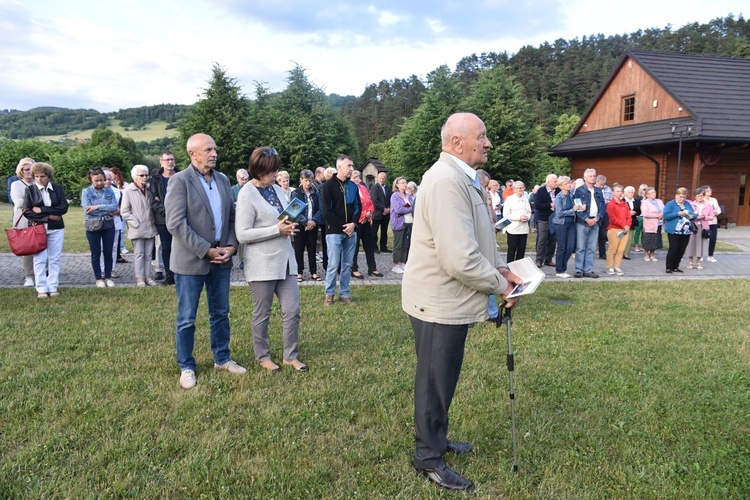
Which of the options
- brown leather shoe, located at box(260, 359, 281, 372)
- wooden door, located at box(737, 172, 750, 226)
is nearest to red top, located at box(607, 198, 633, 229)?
brown leather shoe, located at box(260, 359, 281, 372)

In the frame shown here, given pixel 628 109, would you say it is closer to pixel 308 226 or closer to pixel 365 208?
pixel 365 208

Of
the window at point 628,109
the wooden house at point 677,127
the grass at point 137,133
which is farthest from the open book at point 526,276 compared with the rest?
the grass at point 137,133

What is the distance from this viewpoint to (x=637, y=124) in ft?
85.0

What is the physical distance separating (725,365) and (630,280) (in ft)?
16.9

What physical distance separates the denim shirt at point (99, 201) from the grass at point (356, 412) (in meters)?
2.42

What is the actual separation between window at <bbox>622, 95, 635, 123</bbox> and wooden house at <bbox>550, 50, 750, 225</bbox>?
50mm

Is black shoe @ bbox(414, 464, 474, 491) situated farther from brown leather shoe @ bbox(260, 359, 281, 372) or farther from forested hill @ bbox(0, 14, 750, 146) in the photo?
forested hill @ bbox(0, 14, 750, 146)

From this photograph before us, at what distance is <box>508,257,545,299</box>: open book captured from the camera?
3.11m

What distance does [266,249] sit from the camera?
4.79 metres

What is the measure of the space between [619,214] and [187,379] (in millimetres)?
9983

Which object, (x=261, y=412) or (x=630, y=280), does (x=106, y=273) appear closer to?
(x=261, y=412)

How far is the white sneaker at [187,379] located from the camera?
4559 mm

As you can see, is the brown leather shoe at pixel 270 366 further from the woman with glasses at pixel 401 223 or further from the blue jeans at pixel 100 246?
the woman with glasses at pixel 401 223

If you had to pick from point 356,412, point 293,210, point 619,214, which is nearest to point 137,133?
point 619,214
